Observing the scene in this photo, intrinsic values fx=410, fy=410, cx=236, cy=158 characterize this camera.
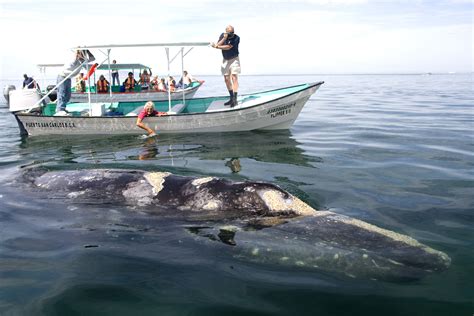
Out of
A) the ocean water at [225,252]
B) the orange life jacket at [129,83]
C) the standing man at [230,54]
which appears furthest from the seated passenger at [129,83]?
the ocean water at [225,252]

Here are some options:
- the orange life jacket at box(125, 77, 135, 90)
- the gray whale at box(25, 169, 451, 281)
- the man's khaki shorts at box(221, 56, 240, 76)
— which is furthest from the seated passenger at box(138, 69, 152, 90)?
the gray whale at box(25, 169, 451, 281)

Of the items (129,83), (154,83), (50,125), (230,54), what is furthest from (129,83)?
(230,54)

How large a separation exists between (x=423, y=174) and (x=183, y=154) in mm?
6527

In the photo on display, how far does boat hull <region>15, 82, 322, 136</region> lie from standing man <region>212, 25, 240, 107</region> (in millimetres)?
1224

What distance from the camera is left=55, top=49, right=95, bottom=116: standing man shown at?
15.8 meters

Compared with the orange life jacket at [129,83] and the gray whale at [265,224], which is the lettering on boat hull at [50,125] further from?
the orange life jacket at [129,83]

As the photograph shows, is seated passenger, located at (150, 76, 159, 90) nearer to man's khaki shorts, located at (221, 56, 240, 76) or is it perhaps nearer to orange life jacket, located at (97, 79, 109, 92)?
orange life jacket, located at (97, 79, 109, 92)

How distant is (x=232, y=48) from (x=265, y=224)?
33.9ft

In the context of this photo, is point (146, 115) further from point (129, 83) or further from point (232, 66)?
point (129, 83)

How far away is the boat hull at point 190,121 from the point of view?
50.4 feet

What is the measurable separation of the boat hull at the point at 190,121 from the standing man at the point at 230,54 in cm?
122

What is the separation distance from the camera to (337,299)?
3.92 metres

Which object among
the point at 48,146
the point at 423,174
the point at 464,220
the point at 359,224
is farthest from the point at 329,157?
the point at 48,146

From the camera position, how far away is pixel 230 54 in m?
14.6
